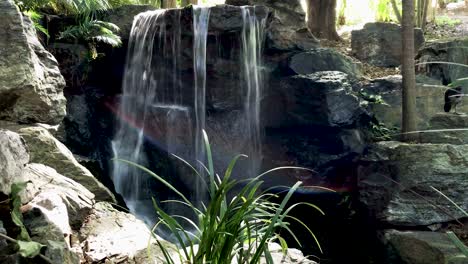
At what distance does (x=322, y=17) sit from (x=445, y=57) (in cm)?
388

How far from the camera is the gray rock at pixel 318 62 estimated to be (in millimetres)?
8610

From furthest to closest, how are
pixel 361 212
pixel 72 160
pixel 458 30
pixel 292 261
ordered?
pixel 458 30
pixel 361 212
pixel 72 160
pixel 292 261

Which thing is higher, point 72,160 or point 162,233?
point 72,160

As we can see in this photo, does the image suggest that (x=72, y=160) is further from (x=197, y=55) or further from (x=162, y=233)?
(x=197, y=55)

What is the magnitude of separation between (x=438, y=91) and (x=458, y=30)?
5965mm

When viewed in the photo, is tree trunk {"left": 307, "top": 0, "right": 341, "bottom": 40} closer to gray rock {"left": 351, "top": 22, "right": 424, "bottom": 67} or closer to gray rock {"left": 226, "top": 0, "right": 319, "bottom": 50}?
gray rock {"left": 351, "top": 22, "right": 424, "bottom": 67}

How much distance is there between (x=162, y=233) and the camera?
672 cm

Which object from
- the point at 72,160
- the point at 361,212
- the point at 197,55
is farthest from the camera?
the point at 197,55

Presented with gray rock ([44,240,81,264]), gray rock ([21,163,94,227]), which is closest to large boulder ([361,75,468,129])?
gray rock ([21,163,94,227])

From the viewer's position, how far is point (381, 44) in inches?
418

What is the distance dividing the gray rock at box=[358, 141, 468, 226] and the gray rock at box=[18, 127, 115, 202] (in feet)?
14.7

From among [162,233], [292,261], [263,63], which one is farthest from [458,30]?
[292,261]

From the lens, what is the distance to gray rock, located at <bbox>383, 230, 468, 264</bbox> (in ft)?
18.4

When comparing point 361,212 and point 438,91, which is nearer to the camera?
point 361,212
